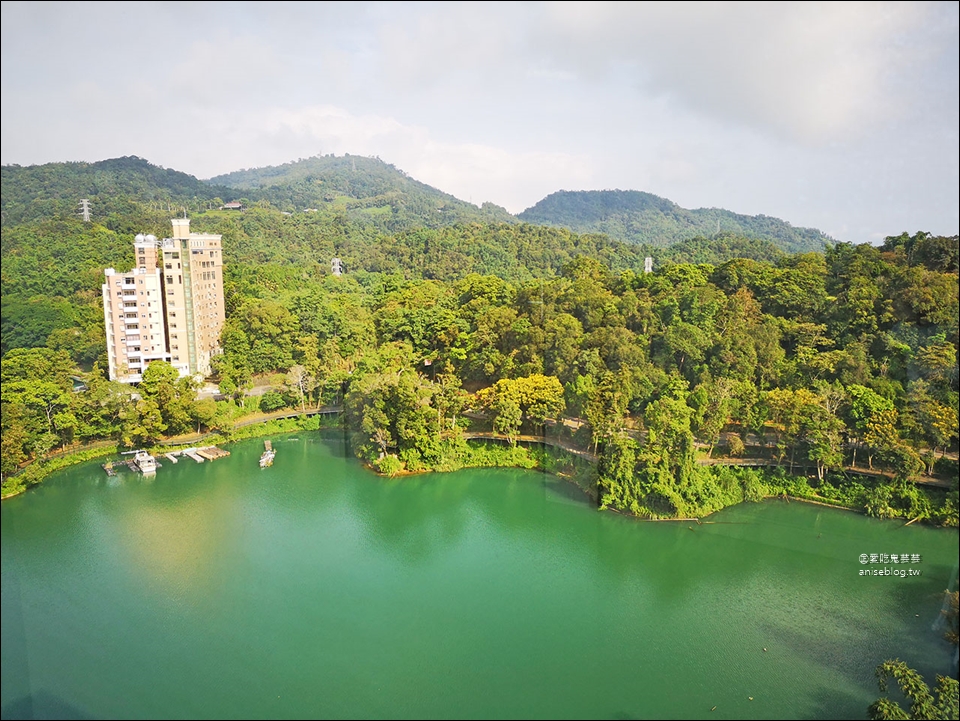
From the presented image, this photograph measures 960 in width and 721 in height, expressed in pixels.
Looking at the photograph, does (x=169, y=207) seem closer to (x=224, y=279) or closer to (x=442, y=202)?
(x=224, y=279)

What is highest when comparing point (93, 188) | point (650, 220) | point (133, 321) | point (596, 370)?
point (650, 220)

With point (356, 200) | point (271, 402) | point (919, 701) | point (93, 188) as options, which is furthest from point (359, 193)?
A: point (919, 701)

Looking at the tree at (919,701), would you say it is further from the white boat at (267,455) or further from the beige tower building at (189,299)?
the beige tower building at (189,299)

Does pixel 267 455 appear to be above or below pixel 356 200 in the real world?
below

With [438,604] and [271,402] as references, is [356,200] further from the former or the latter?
[438,604]

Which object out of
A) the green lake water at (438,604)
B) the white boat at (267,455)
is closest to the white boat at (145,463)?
the green lake water at (438,604)

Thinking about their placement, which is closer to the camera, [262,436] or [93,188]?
[262,436]
